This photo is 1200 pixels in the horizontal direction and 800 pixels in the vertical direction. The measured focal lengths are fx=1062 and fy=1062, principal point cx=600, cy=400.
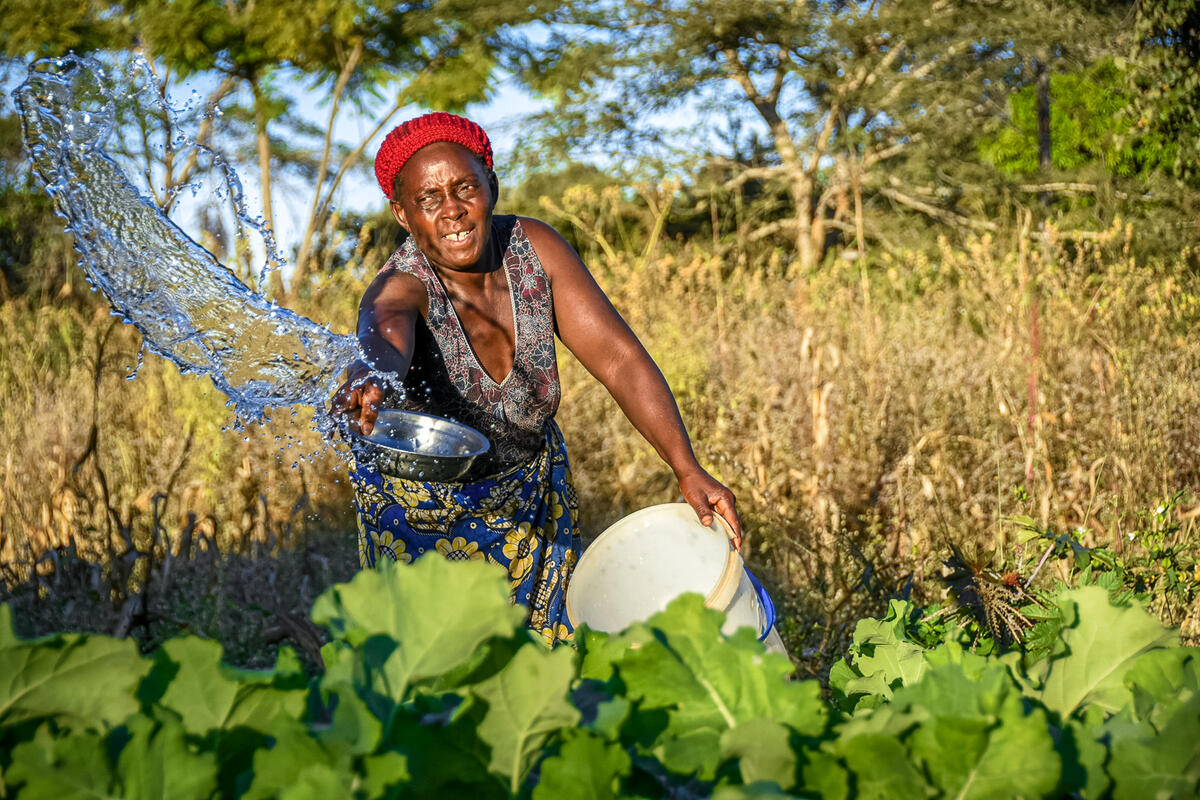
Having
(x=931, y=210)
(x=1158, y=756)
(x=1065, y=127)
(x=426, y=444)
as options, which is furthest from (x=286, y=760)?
(x=1065, y=127)

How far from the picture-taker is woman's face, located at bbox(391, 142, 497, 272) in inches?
85.7

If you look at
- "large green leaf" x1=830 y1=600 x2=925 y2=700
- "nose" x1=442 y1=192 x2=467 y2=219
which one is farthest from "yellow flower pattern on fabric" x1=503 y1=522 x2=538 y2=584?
"large green leaf" x1=830 y1=600 x2=925 y2=700

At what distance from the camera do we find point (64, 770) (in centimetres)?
58

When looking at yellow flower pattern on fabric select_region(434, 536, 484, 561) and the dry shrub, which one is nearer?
yellow flower pattern on fabric select_region(434, 536, 484, 561)

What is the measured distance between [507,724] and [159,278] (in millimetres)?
2027

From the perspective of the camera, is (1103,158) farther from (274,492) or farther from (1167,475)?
(274,492)

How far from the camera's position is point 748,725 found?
0.61 meters

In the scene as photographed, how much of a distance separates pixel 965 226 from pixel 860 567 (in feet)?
40.8

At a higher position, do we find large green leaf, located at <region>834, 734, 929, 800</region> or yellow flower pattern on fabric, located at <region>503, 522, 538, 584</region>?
large green leaf, located at <region>834, 734, 929, 800</region>

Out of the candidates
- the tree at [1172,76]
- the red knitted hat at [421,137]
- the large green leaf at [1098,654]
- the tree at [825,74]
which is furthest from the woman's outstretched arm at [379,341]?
the tree at [825,74]

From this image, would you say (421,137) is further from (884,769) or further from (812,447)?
(812,447)

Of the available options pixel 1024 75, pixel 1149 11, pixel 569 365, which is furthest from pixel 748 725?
pixel 1024 75

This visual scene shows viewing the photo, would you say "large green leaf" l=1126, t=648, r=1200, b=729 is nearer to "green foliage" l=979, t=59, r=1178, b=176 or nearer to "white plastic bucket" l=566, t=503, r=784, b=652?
"white plastic bucket" l=566, t=503, r=784, b=652

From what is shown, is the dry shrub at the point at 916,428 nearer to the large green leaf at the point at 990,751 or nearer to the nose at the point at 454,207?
the nose at the point at 454,207
